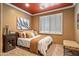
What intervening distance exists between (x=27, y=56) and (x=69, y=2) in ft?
4.32

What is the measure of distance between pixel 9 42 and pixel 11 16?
57 centimetres

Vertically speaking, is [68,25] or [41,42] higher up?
[68,25]

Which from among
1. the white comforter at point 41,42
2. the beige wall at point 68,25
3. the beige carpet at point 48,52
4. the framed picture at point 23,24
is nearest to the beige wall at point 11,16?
the framed picture at point 23,24

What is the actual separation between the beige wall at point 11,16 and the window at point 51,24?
48 centimetres

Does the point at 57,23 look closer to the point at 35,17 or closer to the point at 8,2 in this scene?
the point at 35,17

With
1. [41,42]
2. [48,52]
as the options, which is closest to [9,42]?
[41,42]

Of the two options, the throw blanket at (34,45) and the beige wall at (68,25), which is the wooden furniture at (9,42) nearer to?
the throw blanket at (34,45)

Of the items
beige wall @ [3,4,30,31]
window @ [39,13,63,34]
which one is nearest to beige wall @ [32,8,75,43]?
window @ [39,13,63,34]

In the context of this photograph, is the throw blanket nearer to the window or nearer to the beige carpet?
the beige carpet

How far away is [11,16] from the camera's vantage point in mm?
1578

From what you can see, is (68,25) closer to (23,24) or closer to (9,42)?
(23,24)

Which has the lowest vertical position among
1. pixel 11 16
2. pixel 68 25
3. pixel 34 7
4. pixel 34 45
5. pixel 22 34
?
pixel 34 45

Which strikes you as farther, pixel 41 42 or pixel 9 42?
pixel 9 42

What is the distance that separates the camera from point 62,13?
160cm
